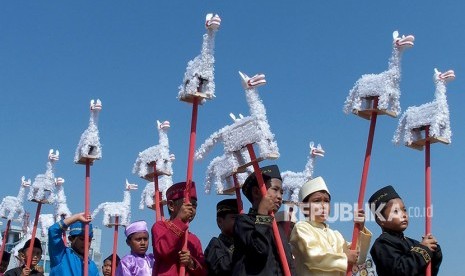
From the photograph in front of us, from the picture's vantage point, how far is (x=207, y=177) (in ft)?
22.2

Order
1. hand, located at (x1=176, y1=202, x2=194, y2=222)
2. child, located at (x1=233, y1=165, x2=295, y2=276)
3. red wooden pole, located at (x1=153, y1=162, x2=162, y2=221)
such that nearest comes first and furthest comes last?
1. child, located at (x1=233, y1=165, x2=295, y2=276)
2. hand, located at (x1=176, y1=202, x2=194, y2=222)
3. red wooden pole, located at (x1=153, y1=162, x2=162, y2=221)

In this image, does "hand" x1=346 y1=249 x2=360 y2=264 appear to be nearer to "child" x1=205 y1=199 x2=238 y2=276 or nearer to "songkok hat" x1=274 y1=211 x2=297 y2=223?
"child" x1=205 y1=199 x2=238 y2=276

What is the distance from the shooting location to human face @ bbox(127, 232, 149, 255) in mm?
7113

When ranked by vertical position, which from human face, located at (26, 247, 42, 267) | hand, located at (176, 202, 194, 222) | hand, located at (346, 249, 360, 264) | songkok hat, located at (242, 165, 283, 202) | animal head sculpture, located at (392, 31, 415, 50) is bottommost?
human face, located at (26, 247, 42, 267)

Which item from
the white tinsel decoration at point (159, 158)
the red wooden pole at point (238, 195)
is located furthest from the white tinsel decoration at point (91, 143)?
the red wooden pole at point (238, 195)

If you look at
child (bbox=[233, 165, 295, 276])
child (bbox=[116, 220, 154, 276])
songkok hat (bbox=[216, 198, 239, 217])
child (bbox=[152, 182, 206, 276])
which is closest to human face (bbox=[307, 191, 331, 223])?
child (bbox=[233, 165, 295, 276])

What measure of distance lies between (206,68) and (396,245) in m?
2.26

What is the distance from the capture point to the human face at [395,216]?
18.5 feet

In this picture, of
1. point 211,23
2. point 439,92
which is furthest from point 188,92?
point 439,92

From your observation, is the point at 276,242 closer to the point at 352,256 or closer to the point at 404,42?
the point at 352,256

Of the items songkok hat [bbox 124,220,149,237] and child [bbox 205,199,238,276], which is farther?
songkok hat [bbox 124,220,149,237]

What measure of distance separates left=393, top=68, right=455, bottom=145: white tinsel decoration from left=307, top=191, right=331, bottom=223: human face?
1.07 metres

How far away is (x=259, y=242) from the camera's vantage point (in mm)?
4930

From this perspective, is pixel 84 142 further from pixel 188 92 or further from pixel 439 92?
pixel 439 92
